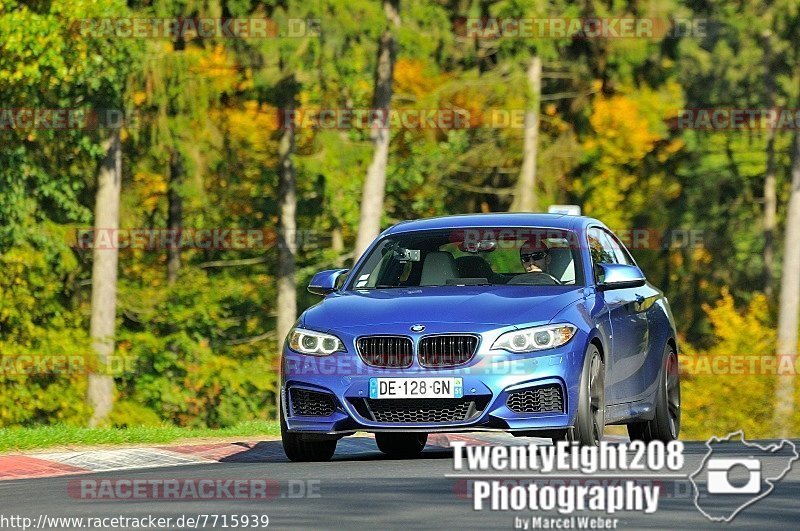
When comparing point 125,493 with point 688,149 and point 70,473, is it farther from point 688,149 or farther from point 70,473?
point 688,149

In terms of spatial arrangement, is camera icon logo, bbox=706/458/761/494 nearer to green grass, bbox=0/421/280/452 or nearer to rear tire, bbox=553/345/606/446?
rear tire, bbox=553/345/606/446

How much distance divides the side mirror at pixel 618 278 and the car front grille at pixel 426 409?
154 centimetres

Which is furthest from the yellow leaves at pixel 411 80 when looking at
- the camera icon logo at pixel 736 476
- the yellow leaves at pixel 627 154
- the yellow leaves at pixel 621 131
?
the camera icon logo at pixel 736 476

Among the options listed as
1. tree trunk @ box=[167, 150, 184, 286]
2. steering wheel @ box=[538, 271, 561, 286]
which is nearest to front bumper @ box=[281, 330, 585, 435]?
steering wheel @ box=[538, 271, 561, 286]

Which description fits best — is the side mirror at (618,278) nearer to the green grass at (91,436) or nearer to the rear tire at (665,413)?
the rear tire at (665,413)

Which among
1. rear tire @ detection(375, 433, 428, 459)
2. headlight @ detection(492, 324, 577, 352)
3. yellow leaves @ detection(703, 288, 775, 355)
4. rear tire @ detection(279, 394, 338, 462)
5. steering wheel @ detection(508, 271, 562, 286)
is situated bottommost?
yellow leaves @ detection(703, 288, 775, 355)

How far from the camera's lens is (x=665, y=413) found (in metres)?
14.9

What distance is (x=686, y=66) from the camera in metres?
55.6

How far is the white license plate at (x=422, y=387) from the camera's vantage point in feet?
40.8

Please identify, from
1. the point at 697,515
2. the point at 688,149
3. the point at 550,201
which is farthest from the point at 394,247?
the point at 688,149

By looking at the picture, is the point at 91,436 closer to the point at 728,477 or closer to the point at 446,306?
the point at 446,306

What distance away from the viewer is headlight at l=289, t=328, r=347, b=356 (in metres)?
12.8

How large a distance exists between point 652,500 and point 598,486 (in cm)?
50

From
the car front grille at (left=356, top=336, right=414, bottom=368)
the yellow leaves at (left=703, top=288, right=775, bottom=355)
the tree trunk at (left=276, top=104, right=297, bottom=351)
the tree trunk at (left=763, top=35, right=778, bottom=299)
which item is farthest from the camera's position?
the tree trunk at (left=763, top=35, right=778, bottom=299)
